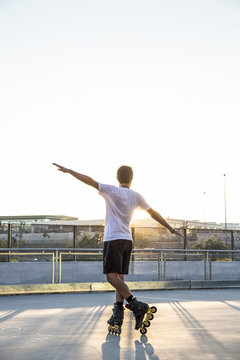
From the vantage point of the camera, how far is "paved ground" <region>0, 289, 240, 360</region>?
13.2 ft

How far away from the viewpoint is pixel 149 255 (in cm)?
1355

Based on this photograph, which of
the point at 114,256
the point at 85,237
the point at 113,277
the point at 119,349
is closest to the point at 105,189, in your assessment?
the point at 114,256

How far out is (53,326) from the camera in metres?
5.58

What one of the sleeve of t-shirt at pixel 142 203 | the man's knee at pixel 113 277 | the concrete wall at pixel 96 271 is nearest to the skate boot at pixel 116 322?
the man's knee at pixel 113 277

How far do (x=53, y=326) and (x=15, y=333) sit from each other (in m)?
0.58

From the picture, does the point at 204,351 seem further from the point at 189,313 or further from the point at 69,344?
the point at 189,313

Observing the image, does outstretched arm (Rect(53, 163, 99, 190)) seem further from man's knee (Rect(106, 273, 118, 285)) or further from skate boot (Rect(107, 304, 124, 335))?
skate boot (Rect(107, 304, 124, 335))

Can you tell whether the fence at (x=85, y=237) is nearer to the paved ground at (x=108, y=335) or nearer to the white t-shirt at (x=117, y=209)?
the paved ground at (x=108, y=335)

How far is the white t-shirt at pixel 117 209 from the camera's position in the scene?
17.0 feet

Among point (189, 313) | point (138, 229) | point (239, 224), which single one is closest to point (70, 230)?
point (138, 229)

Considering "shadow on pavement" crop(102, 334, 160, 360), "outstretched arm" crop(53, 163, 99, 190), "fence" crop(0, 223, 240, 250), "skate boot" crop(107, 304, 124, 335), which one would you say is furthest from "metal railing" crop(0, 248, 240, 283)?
"shadow on pavement" crop(102, 334, 160, 360)

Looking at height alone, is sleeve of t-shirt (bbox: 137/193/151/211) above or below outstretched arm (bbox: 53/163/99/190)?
below

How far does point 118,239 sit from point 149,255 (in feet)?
28.1

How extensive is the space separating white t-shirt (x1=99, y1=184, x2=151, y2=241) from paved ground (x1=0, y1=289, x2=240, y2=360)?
1.04 metres
